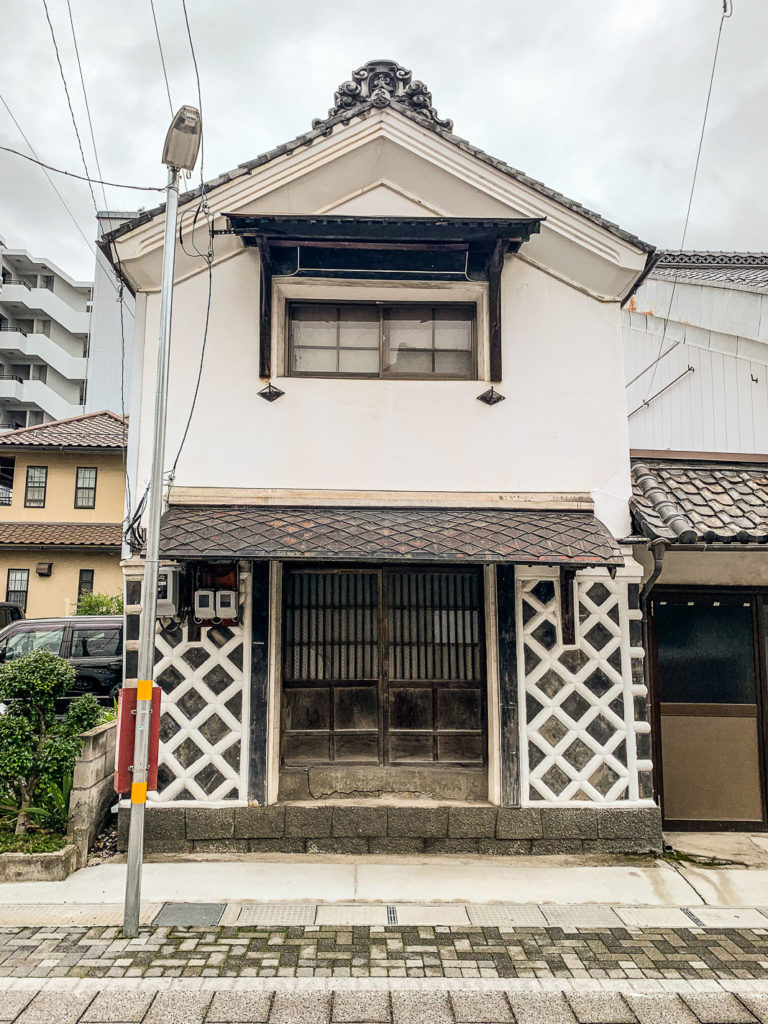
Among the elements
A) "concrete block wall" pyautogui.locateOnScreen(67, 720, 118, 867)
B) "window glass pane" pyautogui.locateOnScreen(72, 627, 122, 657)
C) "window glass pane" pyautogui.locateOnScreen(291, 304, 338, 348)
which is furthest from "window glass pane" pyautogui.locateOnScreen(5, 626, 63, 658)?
"window glass pane" pyautogui.locateOnScreen(291, 304, 338, 348)

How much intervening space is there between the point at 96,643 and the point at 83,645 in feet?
0.83

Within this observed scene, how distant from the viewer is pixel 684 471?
323 inches

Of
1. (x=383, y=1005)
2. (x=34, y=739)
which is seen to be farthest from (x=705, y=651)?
(x=34, y=739)

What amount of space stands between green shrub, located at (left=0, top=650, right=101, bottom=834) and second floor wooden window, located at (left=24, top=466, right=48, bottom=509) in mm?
20712

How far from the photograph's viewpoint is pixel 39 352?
4100 cm

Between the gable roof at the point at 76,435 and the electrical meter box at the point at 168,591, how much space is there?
18082 mm

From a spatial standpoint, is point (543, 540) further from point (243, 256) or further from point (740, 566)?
point (243, 256)

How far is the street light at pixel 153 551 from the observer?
529cm

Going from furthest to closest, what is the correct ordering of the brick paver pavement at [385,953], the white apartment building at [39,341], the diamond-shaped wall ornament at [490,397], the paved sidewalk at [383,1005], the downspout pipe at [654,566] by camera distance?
the white apartment building at [39,341]
the diamond-shaped wall ornament at [490,397]
the downspout pipe at [654,566]
the brick paver pavement at [385,953]
the paved sidewalk at [383,1005]

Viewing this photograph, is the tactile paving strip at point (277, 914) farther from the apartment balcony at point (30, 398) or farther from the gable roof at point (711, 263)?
the apartment balcony at point (30, 398)

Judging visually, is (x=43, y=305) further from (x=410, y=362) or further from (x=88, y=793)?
(x=88, y=793)

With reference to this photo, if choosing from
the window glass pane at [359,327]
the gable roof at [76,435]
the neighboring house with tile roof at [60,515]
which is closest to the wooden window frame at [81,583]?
the neighboring house with tile roof at [60,515]

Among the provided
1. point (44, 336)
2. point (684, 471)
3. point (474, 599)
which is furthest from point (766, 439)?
point (44, 336)

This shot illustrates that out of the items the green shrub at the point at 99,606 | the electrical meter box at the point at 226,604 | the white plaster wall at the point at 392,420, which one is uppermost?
the white plaster wall at the point at 392,420
